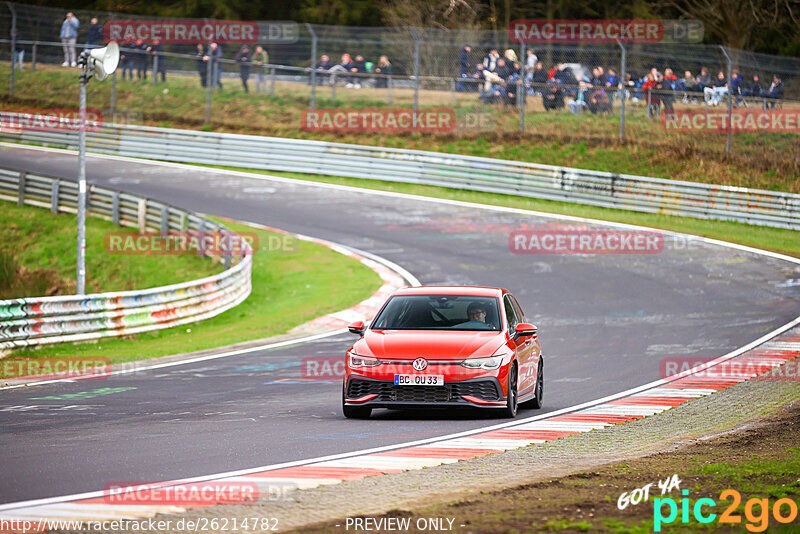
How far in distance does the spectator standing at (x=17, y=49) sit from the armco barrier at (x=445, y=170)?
2.71 m

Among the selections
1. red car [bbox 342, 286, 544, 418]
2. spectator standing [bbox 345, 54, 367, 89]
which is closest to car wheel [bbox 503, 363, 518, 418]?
red car [bbox 342, 286, 544, 418]

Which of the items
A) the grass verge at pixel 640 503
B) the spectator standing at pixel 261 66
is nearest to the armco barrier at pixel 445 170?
the spectator standing at pixel 261 66

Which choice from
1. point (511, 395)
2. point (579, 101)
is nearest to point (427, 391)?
point (511, 395)

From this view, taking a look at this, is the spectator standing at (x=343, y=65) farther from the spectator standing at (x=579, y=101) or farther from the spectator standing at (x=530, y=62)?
the spectator standing at (x=579, y=101)

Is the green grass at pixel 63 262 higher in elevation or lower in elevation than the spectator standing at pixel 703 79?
lower

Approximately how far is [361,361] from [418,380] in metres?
0.65

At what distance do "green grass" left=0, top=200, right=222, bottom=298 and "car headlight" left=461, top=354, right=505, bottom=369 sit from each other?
609 inches

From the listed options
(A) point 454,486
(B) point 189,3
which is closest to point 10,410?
(A) point 454,486

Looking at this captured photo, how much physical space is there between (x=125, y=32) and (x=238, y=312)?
21757 mm

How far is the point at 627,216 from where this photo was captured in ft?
104

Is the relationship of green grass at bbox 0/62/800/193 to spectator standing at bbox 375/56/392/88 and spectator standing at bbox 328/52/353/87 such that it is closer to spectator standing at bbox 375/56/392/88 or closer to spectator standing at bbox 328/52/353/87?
spectator standing at bbox 375/56/392/88

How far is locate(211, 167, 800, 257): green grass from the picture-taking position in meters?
28.5

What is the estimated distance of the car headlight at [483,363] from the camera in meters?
11.1

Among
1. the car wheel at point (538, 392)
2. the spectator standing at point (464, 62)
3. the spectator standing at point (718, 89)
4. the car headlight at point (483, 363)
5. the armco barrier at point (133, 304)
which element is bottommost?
the armco barrier at point (133, 304)
